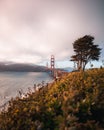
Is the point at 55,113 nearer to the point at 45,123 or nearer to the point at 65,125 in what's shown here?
the point at 45,123

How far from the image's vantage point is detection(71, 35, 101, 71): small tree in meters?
29.9

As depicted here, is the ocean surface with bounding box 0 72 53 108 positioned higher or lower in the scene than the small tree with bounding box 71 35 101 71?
lower

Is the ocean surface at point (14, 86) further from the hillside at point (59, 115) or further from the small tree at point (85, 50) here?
the small tree at point (85, 50)

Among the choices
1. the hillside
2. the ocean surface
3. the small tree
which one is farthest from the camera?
→ the small tree

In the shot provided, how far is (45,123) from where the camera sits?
401cm

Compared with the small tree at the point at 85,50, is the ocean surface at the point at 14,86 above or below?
below

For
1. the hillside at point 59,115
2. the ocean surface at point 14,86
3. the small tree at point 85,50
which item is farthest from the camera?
the small tree at point 85,50

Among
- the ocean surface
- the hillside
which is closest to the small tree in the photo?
the ocean surface

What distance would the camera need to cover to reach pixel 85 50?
30578 mm

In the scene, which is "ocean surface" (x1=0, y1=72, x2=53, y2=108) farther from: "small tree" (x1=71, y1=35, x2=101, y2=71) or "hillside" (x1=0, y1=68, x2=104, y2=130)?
"small tree" (x1=71, y1=35, x2=101, y2=71)

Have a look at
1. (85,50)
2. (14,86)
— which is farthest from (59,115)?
(14,86)

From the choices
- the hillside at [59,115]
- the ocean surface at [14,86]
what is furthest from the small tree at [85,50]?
the hillside at [59,115]

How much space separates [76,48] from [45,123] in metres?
27.7

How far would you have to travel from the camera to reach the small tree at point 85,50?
98.1ft
